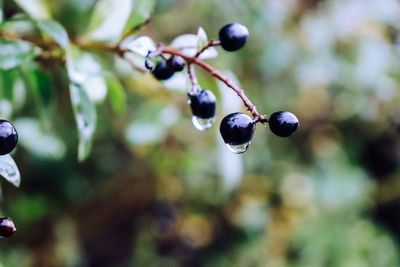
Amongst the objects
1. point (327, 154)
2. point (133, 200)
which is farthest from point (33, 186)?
point (327, 154)

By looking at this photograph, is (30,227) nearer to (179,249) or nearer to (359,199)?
(179,249)

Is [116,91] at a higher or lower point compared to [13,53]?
higher

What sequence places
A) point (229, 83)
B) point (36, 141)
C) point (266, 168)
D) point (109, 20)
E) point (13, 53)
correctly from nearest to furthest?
point (229, 83)
point (13, 53)
point (109, 20)
point (36, 141)
point (266, 168)

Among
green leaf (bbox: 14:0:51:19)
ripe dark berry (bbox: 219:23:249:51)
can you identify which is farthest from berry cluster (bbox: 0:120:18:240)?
green leaf (bbox: 14:0:51:19)

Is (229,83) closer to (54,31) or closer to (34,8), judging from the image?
(54,31)

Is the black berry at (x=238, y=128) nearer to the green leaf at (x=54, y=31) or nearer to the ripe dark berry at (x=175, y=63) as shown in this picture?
the ripe dark berry at (x=175, y=63)

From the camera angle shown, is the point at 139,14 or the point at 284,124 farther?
the point at 139,14

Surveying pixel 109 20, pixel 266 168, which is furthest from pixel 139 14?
pixel 266 168

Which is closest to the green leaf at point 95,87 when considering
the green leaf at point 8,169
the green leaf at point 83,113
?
the green leaf at point 83,113
